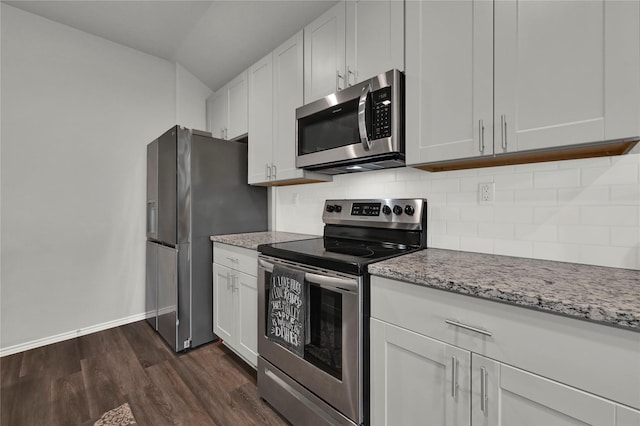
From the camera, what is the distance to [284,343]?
1.52 m

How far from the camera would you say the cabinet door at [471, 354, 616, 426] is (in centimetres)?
73

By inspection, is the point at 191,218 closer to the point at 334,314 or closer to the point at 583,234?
the point at 334,314

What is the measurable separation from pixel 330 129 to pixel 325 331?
1.16 m

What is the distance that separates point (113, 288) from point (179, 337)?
1.06 meters

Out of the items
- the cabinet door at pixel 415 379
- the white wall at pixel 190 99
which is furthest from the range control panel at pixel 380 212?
the white wall at pixel 190 99

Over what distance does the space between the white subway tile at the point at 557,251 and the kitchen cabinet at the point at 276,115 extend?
1.37m

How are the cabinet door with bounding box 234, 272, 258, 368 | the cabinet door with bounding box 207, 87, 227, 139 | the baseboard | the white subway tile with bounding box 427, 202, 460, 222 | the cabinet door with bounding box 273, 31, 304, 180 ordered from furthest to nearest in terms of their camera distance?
the cabinet door with bounding box 207, 87, 227, 139, the baseboard, the cabinet door with bounding box 273, 31, 304, 180, the cabinet door with bounding box 234, 272, 258, 368, the white subway tile with bounding box 427, 202, 460, 222

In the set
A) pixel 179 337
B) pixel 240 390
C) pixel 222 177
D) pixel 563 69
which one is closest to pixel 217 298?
pixel 179 337

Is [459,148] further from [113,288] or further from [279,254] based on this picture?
[113,288]

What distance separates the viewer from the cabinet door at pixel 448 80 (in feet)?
3.95

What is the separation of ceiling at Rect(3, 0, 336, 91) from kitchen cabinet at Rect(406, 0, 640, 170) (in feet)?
3.14

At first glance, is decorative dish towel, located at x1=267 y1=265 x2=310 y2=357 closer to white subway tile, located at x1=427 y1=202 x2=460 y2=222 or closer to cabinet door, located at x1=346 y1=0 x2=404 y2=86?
white subway tile, located at x1=427 y1=202 x2=460 y2=222

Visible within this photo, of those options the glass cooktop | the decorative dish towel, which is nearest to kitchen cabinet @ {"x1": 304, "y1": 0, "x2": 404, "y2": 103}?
the glass cooktop

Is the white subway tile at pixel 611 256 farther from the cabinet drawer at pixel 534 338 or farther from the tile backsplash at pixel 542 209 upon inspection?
the cabinet drawer at pixel 534 338
